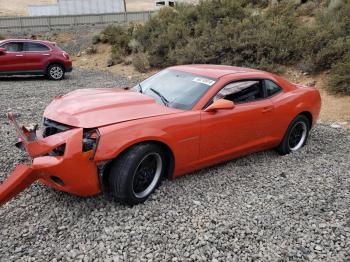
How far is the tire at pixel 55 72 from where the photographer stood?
14.0 meters

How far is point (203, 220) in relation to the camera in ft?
12.9

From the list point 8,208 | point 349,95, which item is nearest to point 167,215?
point 8,208

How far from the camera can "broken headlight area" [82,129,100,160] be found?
369cm

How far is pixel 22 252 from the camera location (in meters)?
3.35

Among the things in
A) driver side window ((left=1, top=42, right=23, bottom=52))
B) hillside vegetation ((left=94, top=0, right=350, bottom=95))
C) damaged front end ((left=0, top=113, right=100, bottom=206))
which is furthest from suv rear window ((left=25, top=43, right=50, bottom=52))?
damaged front end ((left=0, top=113, right=100, bottom=206))

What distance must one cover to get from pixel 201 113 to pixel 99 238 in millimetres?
1861

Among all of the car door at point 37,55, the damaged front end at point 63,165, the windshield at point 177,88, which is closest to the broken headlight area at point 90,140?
the damaged front end at point 63,165

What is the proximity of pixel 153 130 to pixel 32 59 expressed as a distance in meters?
11.0

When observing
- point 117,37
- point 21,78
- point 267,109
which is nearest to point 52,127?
point 267,109

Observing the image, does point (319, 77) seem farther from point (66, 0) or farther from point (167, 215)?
point (66, 0)

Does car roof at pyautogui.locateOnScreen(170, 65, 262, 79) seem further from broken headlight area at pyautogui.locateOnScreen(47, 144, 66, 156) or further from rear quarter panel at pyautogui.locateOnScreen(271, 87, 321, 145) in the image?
broken headlight area at pyautogui.locateOnScreen(47, 144, 66, 156)

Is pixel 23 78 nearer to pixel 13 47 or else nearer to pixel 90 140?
pixel 13 47

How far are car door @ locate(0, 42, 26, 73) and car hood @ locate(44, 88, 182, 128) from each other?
9.69m

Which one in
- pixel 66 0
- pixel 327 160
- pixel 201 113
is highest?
pixel 66 0
